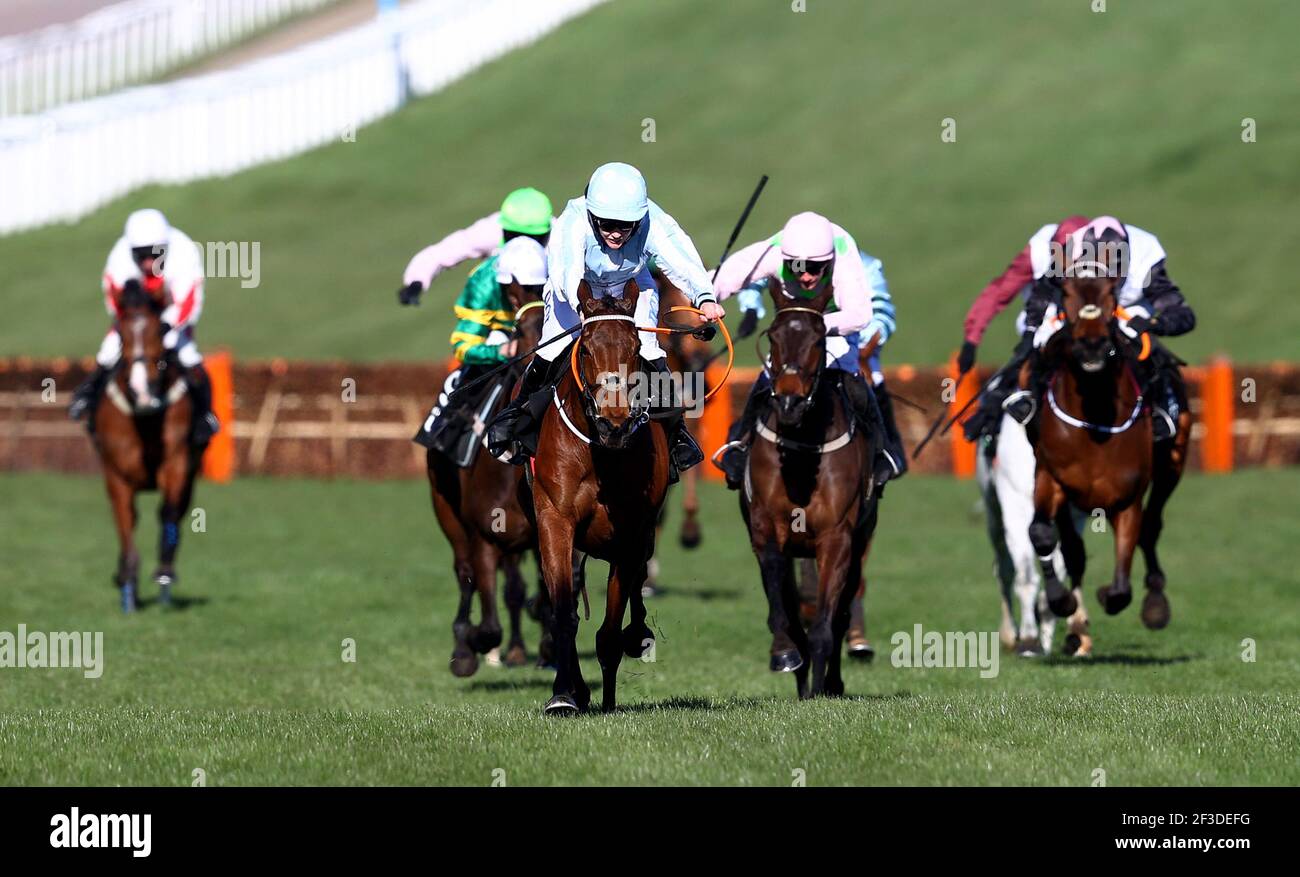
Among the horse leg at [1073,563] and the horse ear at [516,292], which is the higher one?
the horse ear at [516,292]

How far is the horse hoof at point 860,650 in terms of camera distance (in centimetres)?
1405

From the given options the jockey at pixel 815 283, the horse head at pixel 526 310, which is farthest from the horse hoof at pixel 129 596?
the jockey at pixel 815 283

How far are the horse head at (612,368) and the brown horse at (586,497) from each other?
0.04 feet

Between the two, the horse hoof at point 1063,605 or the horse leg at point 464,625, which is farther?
the horse hoof at point 1063,605

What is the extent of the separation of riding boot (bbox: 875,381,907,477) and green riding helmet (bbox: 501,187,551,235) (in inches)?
88.5

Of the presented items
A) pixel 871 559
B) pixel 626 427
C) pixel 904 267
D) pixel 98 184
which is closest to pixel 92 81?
pixel 98 184

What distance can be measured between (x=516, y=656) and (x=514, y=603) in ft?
2.60

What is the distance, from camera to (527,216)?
1329cm

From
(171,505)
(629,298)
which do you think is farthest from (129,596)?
(629,298)

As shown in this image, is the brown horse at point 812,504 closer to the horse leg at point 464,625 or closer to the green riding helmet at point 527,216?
the horse leg at point 464,625

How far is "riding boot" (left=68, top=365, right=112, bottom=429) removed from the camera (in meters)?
17.5

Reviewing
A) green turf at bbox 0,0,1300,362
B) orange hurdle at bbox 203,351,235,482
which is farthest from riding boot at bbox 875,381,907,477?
green turf at bbox 0,0,1300,362
